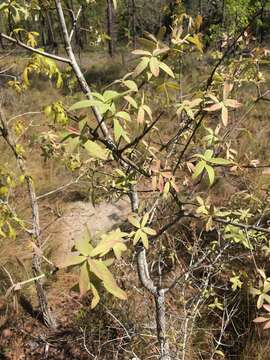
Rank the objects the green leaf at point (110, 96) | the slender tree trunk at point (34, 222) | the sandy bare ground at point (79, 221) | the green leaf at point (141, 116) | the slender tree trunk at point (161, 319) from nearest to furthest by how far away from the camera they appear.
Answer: the green leaf at point (110, 96) → the green leaf at point (141, 116) → the slender tree trunk at point (161, 319) → the slender tree trunk at point (34, 222) → the sandy bare ground at point (79, 221)

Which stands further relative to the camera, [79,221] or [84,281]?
[79,221]

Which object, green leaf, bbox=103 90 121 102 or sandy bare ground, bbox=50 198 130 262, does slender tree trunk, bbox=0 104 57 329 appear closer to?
sandy bare ground, bbox=50 198 130 262

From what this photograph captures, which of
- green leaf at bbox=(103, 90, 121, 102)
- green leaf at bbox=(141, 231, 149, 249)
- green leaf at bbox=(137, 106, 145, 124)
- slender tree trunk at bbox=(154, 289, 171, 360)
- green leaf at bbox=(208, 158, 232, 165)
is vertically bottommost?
slender tree trunk at bbox=(154, 289, 171, 360)

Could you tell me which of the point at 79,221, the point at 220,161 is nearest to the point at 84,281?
the point at 220,161

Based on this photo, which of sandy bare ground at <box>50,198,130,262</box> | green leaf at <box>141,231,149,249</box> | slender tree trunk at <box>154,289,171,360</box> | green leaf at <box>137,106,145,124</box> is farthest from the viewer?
sandy bare ground at <box>50,198,130,262</box>

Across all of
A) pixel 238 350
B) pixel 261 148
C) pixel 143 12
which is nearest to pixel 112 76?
pixel 261 148

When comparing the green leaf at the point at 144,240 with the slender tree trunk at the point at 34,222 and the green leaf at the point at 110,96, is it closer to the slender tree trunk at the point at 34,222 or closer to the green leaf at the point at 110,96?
the green leaf at the point at 110,96

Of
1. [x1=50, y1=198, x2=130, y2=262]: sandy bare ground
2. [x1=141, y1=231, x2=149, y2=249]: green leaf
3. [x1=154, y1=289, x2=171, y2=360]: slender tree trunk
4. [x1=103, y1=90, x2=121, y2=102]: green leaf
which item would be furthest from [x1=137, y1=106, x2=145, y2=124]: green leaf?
[x1=50, y1=198, x2=130, y2=262]: sandy bare ground

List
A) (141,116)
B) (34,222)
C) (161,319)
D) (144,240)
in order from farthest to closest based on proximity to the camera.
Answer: (34,222), (161,319), (144,240), (141,116)

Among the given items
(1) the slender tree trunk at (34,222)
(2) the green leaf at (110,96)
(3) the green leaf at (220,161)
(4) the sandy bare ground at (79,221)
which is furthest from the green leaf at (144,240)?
(4) the sandy bare ground at (79,221)

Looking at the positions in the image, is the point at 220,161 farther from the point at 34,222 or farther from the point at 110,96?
the point at 34,222

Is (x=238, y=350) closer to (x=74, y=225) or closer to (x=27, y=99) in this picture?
(x=74, y=225)

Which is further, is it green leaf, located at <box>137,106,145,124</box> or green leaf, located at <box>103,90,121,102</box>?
green leaf, located at <box>137,106,145,124</box>

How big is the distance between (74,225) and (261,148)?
9.97 ft
